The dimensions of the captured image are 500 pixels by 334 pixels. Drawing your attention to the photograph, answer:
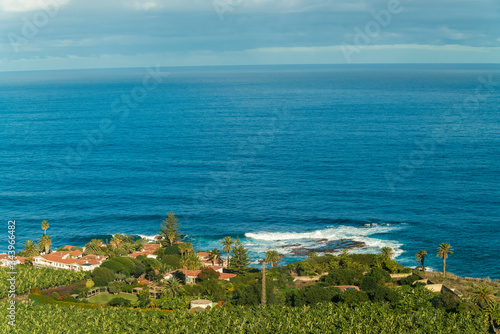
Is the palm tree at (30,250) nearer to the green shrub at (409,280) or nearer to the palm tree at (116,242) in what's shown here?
the palm tree at (116,242)

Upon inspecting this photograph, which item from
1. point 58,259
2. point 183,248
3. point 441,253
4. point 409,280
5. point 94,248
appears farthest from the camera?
point 94,248

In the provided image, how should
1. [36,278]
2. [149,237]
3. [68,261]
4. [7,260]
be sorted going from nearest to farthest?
[36,278]
[7,260]
[68,261]
[149,237]

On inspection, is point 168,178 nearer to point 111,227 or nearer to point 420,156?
point 111,227

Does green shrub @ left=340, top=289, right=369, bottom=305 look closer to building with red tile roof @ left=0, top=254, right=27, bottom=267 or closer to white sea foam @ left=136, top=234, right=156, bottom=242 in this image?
white sea foam @ left=136, top=234, right=156, bottom=242

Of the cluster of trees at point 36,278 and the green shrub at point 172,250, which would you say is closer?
the cluster of trees at point 36,278

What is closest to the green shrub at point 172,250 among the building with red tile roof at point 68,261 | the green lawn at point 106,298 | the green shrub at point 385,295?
the building with red tile roof at point 68,261

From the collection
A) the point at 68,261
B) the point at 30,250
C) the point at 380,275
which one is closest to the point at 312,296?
the point at 380,275

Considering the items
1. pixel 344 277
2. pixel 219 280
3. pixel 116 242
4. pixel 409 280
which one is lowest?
pixel 219 280

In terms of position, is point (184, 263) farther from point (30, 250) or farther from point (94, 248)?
point (30, 250)

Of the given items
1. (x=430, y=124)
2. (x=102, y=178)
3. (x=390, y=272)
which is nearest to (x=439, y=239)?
(x=390, y=272)
